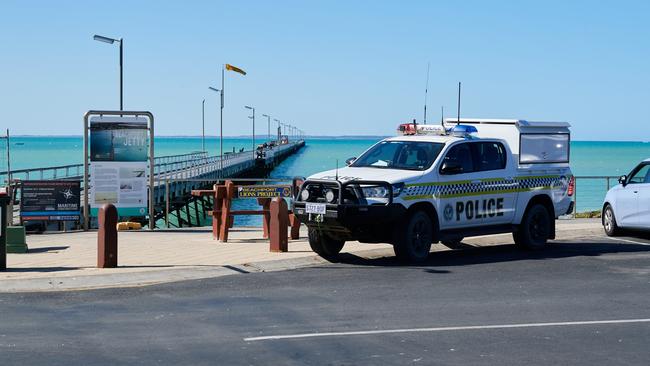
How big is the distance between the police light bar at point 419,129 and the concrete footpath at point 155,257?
6.62ft

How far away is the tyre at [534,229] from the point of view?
655 inches

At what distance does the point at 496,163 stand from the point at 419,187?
7.03ft

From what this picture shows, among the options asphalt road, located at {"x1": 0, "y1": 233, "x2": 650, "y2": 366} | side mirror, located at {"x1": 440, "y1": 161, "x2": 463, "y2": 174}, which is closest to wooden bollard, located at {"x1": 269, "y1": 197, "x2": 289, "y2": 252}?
asphalt road, located at {"x1": 0, "y1": 233, "x2": 650, "y2": 366}

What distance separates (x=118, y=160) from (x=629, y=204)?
10566mm

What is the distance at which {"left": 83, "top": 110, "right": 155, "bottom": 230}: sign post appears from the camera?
20906mm

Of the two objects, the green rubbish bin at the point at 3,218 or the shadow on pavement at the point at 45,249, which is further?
the shadow on pavement at the point at 45,249

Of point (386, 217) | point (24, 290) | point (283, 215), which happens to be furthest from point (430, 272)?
point (24, 290)

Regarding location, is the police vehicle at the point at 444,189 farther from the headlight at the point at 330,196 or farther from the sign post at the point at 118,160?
the sign post at the point at 118,160

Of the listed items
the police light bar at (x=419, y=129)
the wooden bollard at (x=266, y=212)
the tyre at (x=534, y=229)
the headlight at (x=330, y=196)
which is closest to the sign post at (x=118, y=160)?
the wooden bollard at (x=266, y=212)

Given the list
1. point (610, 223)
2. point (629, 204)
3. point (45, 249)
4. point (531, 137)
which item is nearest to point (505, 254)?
point (531, 137)

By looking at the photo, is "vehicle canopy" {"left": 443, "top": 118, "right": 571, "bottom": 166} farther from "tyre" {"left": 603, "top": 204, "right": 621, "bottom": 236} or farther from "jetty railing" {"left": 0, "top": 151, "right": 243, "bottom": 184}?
"jetty railing" {"left": 0, "top": 151, "right": 243, "bottom": 184}

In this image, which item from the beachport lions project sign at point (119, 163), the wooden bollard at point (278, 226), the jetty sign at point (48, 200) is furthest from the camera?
the jetty sign at point (48, 200)

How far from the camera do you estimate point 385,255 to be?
1587 centimetres

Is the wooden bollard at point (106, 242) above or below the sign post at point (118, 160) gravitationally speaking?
below
